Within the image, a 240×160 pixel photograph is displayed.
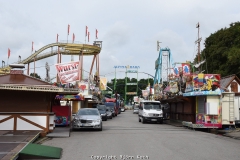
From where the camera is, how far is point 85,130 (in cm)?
2181

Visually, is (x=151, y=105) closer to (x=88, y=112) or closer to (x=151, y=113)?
(x=151, y=113)

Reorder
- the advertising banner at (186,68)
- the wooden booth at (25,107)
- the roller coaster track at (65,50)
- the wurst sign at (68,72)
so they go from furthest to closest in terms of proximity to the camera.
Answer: the roller coaster track at (65,50) → the advertising banner at (186,68) → the wurst sign at (68,72) → the wooden booth at (25,107)

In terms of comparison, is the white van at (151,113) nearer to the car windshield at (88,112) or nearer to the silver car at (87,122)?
the car windshield at (88,112)

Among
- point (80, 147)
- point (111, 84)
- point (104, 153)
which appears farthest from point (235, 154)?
point (111, 84)

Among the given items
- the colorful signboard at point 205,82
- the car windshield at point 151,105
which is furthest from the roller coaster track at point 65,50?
the colorful signboard at point 205,82

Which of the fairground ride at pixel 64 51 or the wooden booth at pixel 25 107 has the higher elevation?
the fairground ride at pixel 64 51

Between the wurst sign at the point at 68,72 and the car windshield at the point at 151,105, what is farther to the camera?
the car windshield at the point at 151,105

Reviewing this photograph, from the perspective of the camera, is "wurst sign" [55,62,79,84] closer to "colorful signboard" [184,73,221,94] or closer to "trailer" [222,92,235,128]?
"colorful signboard" [184,73,221,94]

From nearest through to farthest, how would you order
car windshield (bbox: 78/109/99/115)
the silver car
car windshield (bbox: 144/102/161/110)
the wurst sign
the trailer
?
the wurst sign < the silver car < car windshield (bbox: 78/109/99/115) < the trailer < car windshield (bbox: 144/102/161/110)

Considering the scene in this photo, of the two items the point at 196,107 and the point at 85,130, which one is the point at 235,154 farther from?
the point at 196,107

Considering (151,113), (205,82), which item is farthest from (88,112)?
(151,113)

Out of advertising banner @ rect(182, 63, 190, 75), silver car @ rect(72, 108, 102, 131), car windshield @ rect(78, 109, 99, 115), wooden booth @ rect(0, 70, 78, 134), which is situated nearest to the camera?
wooden booth @ rect(0, 70, 78, 134)

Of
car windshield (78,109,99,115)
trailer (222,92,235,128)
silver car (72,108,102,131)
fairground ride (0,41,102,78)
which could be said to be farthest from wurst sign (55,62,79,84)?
fairground ride (0,41,102,78)

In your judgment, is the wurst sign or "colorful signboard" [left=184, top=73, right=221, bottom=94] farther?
"colorful signboard" [left=184, top=73, right=221, bottom=94]
